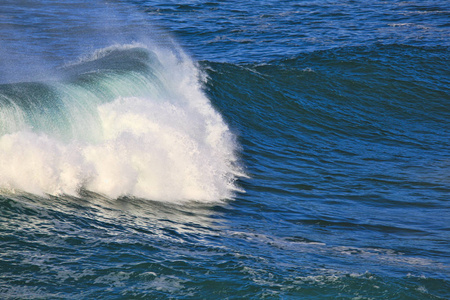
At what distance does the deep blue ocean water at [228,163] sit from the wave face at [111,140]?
0.03 metres

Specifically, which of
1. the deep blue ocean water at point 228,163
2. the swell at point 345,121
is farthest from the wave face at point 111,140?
the swell at point 345,121

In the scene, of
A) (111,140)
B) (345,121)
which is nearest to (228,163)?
(111,140)

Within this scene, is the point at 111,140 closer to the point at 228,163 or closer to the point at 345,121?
the point at 228,163

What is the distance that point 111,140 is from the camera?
33.6 feet

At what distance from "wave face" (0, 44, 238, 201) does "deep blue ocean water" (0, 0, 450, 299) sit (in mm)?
33

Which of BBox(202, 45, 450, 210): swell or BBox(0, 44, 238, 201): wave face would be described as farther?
BBox(202, 45, 450, 210): swell

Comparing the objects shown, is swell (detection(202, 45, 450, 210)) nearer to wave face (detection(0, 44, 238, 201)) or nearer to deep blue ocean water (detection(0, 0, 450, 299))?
deep blue ocean water (detection(0, 0, 450, 299))

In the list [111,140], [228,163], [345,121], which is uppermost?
[111,140]

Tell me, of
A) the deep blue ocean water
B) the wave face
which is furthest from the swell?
the wave face

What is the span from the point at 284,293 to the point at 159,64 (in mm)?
10868

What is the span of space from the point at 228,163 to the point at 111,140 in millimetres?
2890

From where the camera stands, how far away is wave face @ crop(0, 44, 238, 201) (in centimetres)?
928

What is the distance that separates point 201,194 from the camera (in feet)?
33.2

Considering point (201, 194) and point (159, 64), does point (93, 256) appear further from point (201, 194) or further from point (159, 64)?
point (159, 64)
